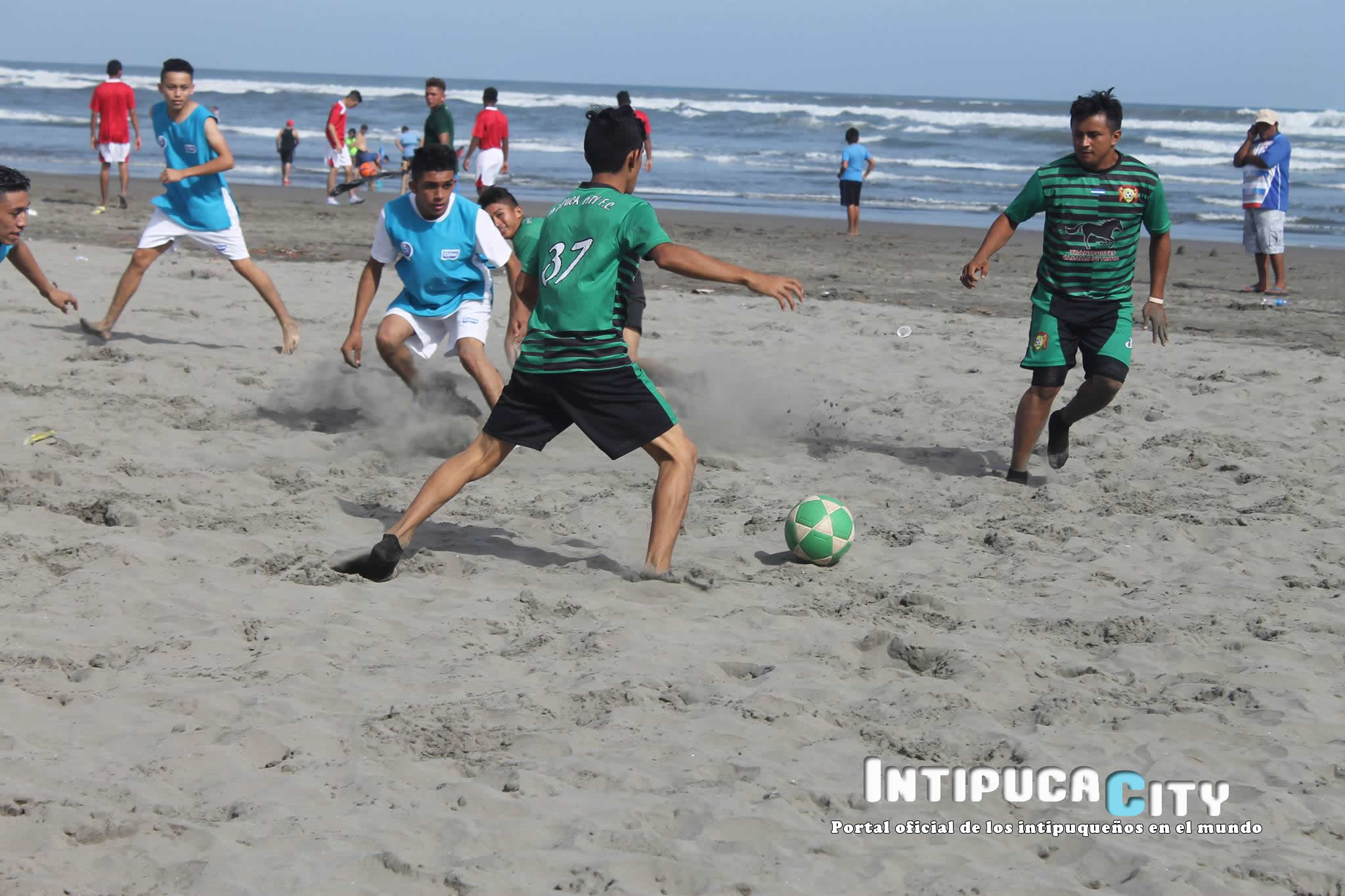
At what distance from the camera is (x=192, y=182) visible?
8.33 metres

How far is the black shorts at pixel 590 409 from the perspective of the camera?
4719mm

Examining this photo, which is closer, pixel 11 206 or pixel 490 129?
pixel 11 206

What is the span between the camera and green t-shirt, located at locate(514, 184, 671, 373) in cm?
Result: 454

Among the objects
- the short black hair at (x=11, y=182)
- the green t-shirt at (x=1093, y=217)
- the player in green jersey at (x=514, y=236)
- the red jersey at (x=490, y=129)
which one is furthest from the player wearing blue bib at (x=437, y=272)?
the red jersey at (x=490, y=129)

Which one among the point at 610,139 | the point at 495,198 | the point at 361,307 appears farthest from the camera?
the point at 495,198

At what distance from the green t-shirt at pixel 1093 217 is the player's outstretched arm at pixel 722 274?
2121 millimetres

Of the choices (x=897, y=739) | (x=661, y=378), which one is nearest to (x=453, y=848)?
(x=897, y=739)

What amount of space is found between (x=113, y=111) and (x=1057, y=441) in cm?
1393

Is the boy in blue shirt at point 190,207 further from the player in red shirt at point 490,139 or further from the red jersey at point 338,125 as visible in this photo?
the red jersey at point 338,125

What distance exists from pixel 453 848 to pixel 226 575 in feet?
7.16

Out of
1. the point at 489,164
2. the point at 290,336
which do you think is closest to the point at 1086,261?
the point at 290,336

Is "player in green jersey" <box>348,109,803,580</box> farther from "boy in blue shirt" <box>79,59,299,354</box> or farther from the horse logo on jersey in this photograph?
"boy in blue shirt" <box>79,59,299,354</box>

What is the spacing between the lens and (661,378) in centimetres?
788

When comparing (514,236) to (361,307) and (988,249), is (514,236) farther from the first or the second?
(988,249)
